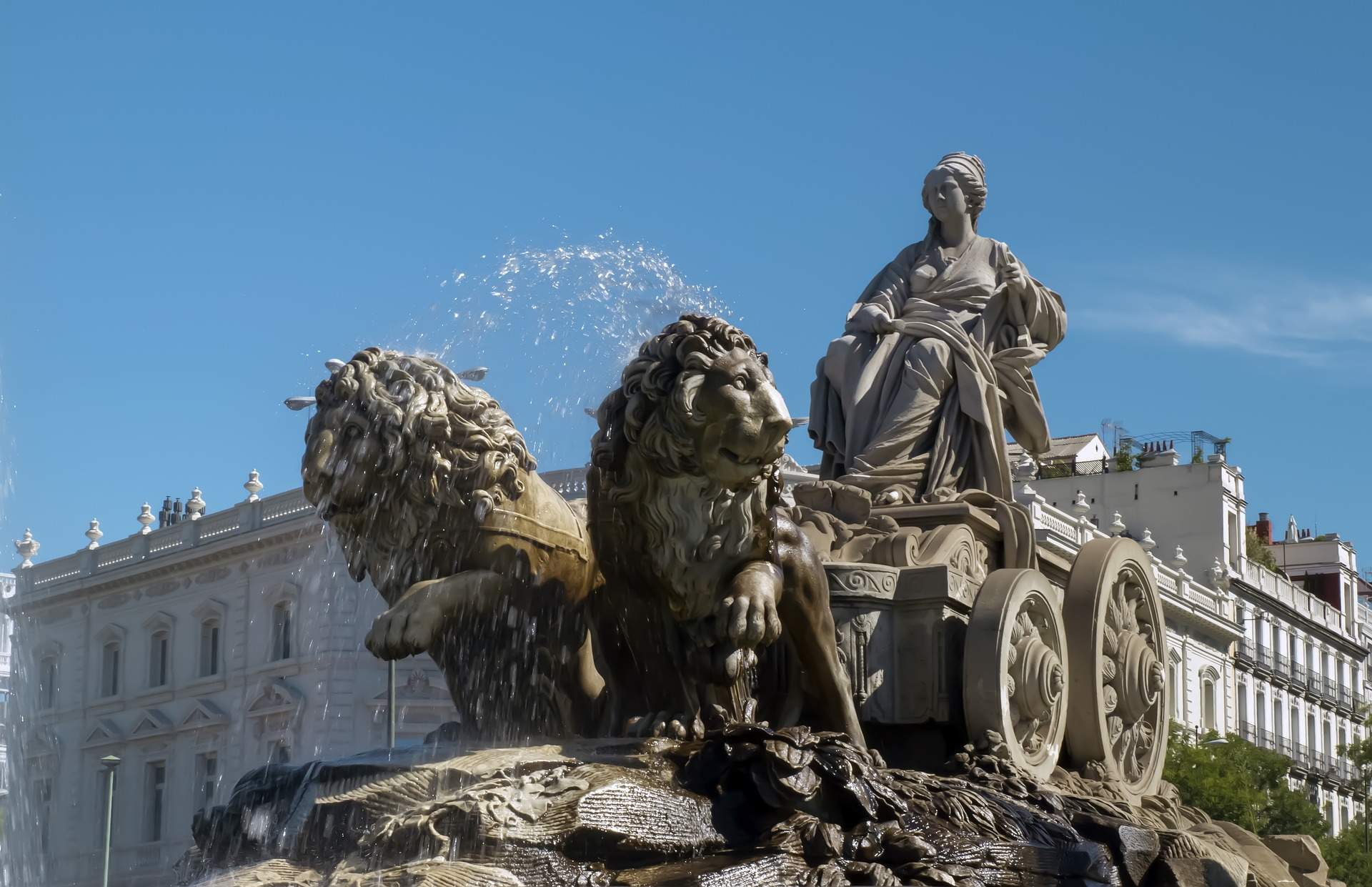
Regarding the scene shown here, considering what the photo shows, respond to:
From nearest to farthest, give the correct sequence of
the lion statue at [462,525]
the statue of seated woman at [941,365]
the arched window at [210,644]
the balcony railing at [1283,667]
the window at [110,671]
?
the lion statue at [462,525] < the statue of seated woman at [941,365] < the arched window at [210,644] < the window at [110,671] < the balcony railing at [1283,667]

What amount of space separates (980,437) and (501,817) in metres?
4.80

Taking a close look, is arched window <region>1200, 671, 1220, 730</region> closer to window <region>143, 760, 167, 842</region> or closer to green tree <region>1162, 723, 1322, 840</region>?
green tree <region>1162, 723, 1322, 840</region>

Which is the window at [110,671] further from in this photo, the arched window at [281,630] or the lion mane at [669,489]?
the lion mane at [669,489]

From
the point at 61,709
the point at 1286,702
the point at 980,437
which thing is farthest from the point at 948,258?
the point at 1286,702

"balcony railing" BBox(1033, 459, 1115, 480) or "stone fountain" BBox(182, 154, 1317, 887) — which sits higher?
"balcony railing" BBox(1033, 459, 1115, 480)

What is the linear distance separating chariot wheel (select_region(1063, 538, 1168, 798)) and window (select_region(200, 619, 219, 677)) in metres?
41.2

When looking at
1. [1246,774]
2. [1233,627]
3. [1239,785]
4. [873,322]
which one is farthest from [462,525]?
[1233,627]

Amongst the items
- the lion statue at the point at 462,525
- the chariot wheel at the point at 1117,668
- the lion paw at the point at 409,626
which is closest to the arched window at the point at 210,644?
the chariot wheel at the point at 1117,668

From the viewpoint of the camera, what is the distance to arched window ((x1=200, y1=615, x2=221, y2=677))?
51.1 meters

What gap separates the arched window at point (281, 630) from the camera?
4100 cm

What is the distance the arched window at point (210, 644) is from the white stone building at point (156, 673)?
45mm

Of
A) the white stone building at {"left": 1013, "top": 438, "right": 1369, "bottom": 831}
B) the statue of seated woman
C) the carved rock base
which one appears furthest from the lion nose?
the white stone building at {"left": 1013, "top": 438, "right": 1369, "bottom": 831}

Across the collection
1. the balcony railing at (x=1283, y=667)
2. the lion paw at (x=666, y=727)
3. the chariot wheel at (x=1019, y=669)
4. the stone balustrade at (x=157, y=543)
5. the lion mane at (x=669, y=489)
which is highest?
A: the stone balustrade at (x=157, y=543)

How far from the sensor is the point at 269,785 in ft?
27.6
